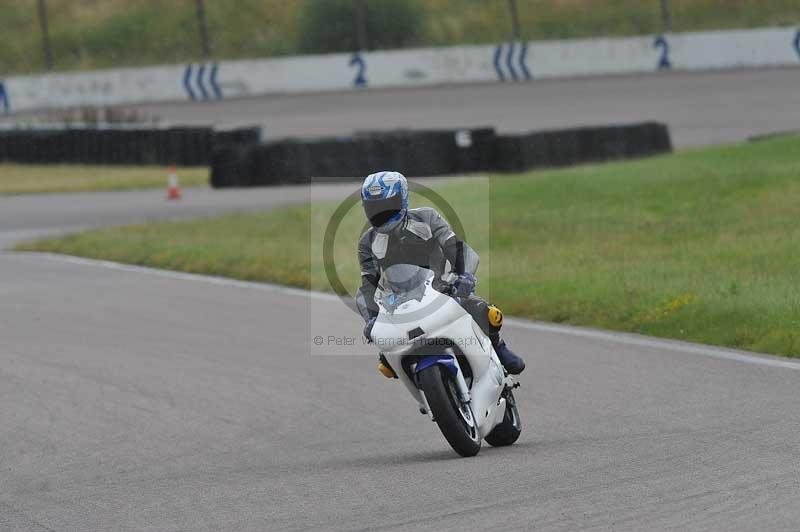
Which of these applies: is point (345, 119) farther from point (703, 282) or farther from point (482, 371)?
point (482, 371)

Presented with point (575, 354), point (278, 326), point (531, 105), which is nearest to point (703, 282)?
point (575, 354)

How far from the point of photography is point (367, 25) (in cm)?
5541

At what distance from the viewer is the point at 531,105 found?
39188 millimetres

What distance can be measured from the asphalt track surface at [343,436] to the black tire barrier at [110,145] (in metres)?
19.0

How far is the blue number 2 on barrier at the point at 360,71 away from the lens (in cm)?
4597

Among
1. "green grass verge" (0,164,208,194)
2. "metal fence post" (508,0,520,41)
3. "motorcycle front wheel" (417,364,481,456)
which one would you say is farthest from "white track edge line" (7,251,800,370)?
"metal fence post" (508,0,520,41)

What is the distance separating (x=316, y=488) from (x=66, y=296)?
9.44 m

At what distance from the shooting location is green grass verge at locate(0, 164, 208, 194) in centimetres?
3144

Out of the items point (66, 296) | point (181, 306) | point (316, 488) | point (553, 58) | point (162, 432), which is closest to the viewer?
point (316, 488)

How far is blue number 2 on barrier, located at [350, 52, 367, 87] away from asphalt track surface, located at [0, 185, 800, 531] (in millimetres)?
32133

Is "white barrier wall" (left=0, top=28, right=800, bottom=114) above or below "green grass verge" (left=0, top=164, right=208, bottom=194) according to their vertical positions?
above

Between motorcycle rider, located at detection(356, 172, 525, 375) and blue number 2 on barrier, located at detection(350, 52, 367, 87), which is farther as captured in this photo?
blue number 2 on barrier, located at detection(350, 52, 367, 87)

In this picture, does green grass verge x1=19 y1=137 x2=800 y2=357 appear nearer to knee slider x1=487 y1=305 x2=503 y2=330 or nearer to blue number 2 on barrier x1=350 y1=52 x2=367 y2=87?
knee slider x1=487 y1=305 x2=503 y2=330

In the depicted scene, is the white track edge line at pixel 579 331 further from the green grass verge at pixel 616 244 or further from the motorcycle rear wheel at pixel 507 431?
the motorcycle rear wheel at pixel 507 431
